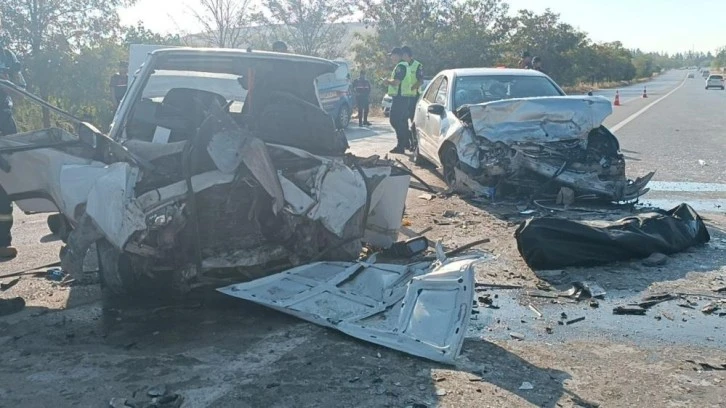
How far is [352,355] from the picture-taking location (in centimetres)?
395

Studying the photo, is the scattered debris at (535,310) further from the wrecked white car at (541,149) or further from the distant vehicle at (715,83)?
the distant vehicle at (715,83)

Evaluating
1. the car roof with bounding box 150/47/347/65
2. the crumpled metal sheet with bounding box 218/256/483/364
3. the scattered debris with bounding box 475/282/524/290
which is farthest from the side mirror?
the crumpled metal sheet with bounding box 218/256/483/364

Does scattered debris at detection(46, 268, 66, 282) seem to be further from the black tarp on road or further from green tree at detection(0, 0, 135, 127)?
green tree at detection(0, 0, 135, 127)

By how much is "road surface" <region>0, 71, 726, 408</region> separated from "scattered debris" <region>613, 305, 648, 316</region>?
6cm

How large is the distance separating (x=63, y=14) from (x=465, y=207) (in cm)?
1435

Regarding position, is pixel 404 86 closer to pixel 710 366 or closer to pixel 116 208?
pixel 116 208

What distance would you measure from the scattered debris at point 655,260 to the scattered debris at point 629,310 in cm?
110

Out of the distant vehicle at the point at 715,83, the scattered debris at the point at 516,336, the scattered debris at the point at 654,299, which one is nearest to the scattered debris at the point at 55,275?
the scattered debris at the point at 516,336

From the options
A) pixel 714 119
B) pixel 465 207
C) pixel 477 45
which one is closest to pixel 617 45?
pixel 477 45

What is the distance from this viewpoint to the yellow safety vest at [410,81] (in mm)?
13031

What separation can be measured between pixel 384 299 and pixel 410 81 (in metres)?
8.96

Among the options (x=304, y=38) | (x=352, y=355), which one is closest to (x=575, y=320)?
(x=352, y=355)

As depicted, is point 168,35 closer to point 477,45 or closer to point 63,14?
point 63,14

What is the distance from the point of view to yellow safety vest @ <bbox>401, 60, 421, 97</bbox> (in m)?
13.0
